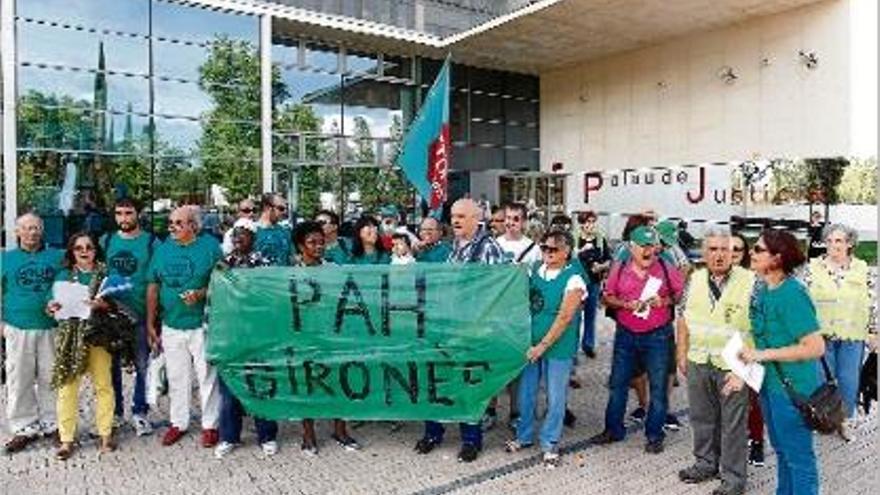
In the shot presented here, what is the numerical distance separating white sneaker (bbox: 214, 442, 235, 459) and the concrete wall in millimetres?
17433

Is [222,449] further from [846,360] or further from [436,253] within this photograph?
[846,360]

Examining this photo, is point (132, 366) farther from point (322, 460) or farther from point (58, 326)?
point (322, 460)

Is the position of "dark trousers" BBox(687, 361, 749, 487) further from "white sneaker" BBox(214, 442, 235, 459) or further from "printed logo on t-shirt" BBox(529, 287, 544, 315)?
"white sneaker" BBox(214, 442, 235, 459)

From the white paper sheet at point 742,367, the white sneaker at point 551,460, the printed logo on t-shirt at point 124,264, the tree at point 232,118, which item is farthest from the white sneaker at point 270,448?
the tree at point 232,118

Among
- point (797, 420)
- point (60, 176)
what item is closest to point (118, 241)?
point (797, 420)

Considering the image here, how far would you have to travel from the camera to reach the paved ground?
4.92 m

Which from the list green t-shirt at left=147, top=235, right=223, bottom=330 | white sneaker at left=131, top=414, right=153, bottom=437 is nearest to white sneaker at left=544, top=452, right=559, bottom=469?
green t-shirt at left=147, top=235, right=223, bottom=330

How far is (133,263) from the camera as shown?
5.92 meters

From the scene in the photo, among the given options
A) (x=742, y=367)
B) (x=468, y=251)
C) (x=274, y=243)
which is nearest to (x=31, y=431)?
(x=274, y=243)

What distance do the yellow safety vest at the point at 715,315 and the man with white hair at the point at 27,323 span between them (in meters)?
4.32

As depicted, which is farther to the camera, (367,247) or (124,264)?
(367,247)

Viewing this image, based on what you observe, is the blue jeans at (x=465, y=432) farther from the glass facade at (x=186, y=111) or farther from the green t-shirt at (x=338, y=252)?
the glass facade at (x=186, y=111)

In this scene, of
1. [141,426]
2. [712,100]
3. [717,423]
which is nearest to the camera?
[717,423]

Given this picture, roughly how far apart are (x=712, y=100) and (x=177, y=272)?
19413mm
